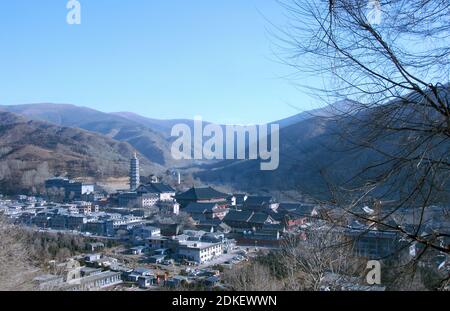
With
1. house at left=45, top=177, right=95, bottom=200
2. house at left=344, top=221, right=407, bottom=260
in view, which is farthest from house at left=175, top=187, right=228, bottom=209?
house at left=344, top=221, right=407, bottom=260

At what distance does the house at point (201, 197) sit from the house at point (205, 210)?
0.89 m

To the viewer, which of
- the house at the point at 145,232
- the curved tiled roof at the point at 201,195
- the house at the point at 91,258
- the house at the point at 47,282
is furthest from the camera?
the curved tiled roof at the point at 201,195

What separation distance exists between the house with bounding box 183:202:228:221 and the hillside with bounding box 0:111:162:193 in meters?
11.1

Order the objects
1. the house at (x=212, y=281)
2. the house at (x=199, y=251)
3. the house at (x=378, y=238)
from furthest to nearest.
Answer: the house at (x=199, y=251)
the house at (x=212, y=281)
the house at (x=378, y=238)

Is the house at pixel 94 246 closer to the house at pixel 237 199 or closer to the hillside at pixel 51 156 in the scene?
the house at pixel 237 199

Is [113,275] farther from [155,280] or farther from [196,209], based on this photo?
[196,209]

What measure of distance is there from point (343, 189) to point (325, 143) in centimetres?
25

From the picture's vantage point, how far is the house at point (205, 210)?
59.9 ft

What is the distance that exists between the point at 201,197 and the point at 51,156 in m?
16.1

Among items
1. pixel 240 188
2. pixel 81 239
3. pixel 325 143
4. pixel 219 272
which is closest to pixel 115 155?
pixel 240 188

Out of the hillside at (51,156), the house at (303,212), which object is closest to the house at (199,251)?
the house at (303,212)

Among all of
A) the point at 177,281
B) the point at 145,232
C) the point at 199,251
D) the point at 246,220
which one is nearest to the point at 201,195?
the point at 246,220

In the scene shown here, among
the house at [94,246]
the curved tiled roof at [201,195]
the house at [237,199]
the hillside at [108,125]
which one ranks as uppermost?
the hillside at [108,125]

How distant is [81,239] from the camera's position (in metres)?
12.4
